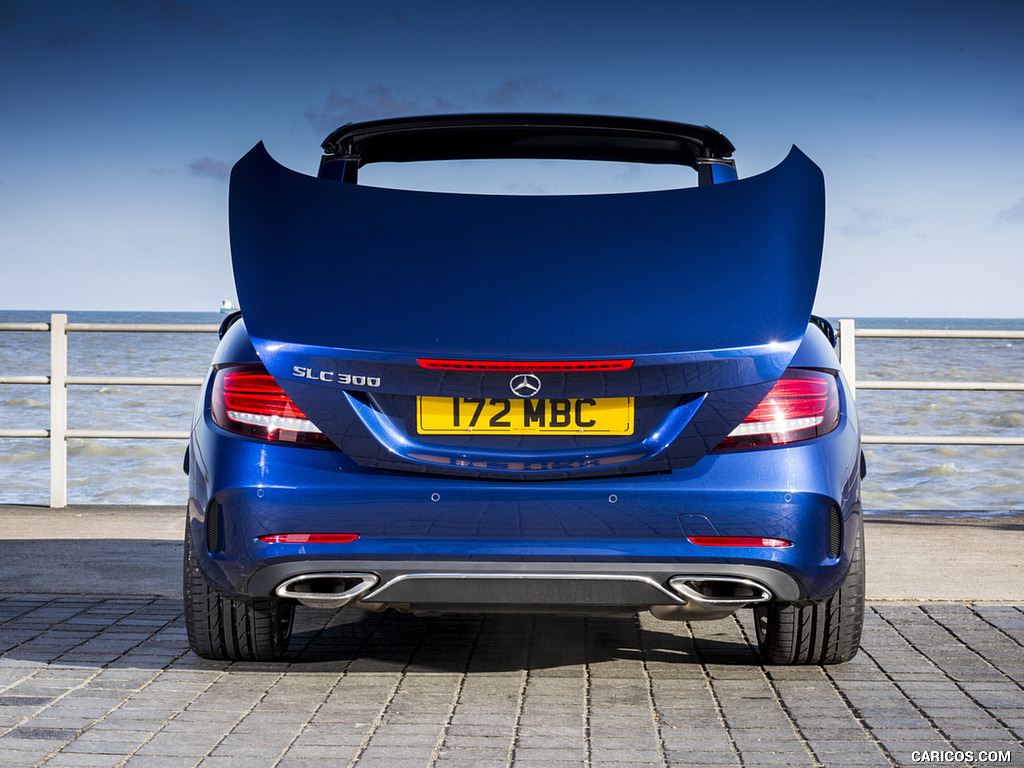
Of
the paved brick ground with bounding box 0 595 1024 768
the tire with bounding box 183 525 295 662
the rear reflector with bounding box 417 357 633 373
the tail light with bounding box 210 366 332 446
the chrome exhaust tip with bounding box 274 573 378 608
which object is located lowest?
the paved brick ground with bounding box 0 595 1024 768

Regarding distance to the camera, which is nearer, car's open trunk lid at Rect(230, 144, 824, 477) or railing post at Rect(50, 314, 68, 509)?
car's open trunk lid at Rect(230, 144, 824, 477)

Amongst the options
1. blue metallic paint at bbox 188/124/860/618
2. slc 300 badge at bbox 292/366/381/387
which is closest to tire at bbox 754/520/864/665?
blue metallic paint at bbox 188/124/860/618

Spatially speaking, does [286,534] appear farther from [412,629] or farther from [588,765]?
Answer: [412,629]

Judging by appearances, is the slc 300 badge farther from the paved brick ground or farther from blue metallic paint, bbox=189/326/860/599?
the paved brick ground

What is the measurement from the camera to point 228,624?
3770 mm

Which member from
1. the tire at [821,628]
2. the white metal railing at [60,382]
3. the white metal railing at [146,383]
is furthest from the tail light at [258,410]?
the white metal railing at [60,382]

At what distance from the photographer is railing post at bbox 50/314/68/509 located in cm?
771

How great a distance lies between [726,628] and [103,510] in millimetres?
4718

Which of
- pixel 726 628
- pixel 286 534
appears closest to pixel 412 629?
pixel 726 628

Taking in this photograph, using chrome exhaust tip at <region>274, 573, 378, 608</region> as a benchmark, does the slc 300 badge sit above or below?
above

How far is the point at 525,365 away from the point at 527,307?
0.60 feet

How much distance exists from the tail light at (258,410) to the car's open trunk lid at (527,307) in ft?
0.20

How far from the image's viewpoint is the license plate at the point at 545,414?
10.1 feet

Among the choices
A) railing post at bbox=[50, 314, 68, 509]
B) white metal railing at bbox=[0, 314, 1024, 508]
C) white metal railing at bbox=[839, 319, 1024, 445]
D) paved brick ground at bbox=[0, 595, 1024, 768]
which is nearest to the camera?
paved brick ground at bbox=[0, 595, 1024, 768]
